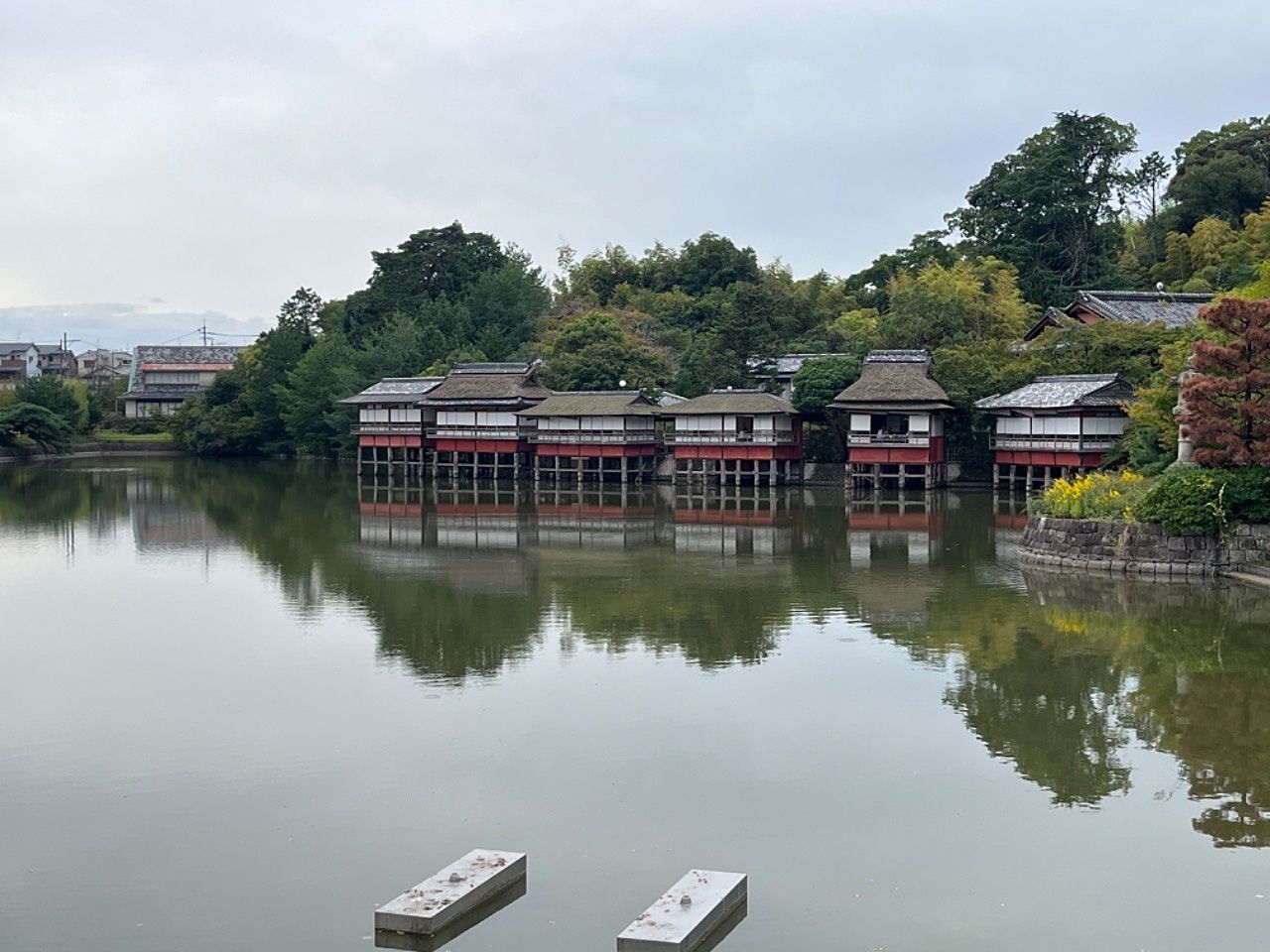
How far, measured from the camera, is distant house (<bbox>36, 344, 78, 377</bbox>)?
10362 cm

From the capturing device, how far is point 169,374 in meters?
90.0

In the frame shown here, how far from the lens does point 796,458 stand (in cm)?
4622

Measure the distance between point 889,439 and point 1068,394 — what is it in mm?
5750

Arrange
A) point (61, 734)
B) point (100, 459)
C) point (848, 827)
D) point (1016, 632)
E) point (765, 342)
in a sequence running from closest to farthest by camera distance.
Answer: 1. point (848, 827)
2. point (61, 734)
3. point (1016, 632)
4. point (765, 342)
5. point (100, 459)

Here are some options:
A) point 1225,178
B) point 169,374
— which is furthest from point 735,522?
point 169,374

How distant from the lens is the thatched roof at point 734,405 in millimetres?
44344

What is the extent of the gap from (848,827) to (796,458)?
3574cm

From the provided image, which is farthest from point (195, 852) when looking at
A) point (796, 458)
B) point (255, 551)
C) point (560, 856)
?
point (796, 458)

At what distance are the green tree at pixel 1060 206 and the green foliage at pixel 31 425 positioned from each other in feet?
146

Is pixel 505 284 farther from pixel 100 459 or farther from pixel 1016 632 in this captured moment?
pixel 1016 632

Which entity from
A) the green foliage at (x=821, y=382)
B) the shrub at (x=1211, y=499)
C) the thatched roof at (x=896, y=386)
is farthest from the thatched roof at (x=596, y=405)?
the shrub at (x=1211, y=499)

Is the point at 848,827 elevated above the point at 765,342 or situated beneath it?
situated beneath

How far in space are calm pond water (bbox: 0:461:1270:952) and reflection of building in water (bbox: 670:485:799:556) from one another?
3.38 metres

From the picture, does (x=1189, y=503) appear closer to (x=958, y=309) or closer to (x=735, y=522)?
(x=735, y=522)
